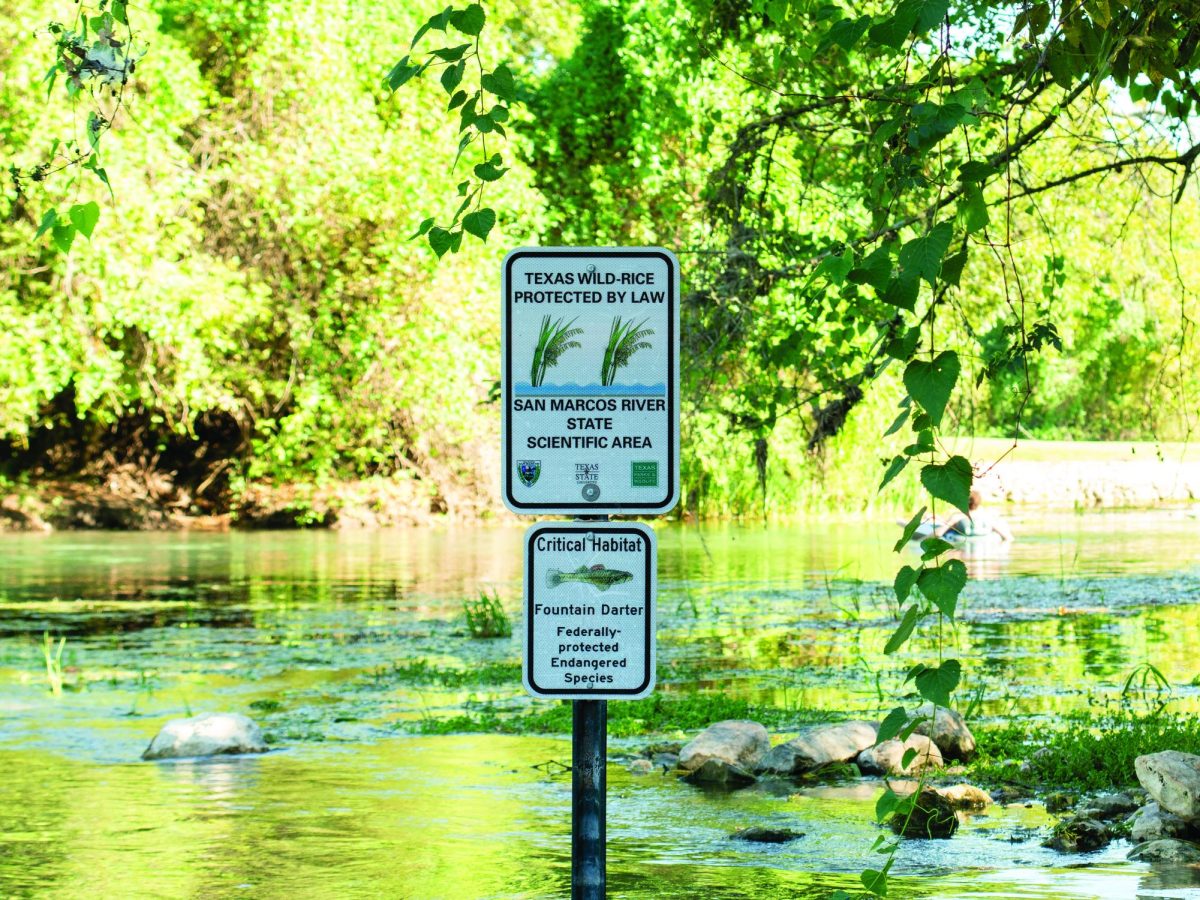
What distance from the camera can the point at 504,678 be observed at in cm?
1375

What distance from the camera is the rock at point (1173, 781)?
24.7 feet

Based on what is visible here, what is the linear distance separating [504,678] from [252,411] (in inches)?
→ 859

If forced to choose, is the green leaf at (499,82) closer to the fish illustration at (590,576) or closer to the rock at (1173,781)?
the fish illustration at (590,576)

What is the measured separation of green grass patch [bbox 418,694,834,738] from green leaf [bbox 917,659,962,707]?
291 inches

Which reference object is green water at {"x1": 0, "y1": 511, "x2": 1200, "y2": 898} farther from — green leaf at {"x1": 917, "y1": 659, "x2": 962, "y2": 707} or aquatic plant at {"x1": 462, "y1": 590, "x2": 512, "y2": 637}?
green leaf at {"x1": 917, "y1": 659, "x2": 962, "y2": 707}

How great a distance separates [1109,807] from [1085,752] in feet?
3.00

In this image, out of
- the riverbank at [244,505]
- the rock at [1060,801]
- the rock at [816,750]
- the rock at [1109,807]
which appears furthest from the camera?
the riverbank at [244,505]

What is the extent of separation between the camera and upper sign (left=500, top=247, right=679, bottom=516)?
3.65 metres

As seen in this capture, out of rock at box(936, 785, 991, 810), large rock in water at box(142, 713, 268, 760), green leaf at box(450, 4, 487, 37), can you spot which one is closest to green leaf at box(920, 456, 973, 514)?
green leaf at box(450, 4, 487, 37)

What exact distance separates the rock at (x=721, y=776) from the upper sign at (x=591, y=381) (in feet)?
19.2

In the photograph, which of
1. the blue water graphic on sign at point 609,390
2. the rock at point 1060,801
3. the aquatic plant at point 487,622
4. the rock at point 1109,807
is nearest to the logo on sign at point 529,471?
the blue water graphic on sign at point 609,390

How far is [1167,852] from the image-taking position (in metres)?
7.23

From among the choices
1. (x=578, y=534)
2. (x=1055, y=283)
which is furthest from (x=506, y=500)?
(x=1055, y=283)

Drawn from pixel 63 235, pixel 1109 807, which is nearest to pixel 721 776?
pixel 1109 807
